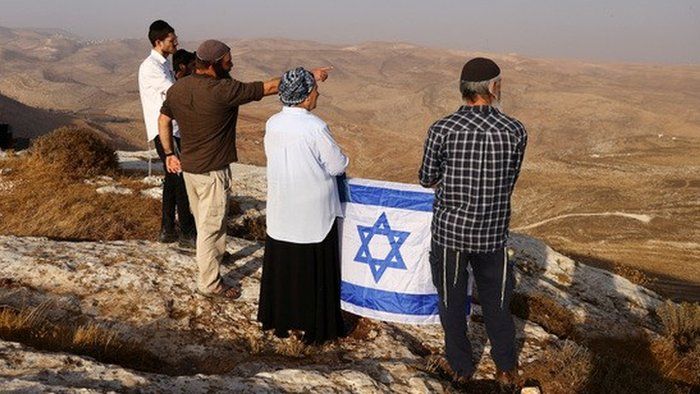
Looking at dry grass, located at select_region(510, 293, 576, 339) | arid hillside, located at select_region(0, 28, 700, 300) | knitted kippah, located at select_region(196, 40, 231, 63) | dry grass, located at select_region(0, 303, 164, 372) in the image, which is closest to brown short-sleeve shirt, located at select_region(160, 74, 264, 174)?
knitted kippah, located at select_region(196, 40, 231, 63)

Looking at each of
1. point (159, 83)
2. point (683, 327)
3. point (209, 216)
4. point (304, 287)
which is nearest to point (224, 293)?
point (209, 216)

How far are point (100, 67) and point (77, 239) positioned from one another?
108m

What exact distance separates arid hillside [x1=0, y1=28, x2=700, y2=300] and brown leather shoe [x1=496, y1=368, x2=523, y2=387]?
7995 millimetres

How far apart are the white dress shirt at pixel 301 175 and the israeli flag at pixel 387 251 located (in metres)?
0.28

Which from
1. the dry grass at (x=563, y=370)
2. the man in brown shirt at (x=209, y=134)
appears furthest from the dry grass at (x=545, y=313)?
the man in brown shirt at (x=209, y=134)

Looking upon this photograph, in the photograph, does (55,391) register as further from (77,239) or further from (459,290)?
(77,239)

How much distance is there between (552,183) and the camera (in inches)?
824

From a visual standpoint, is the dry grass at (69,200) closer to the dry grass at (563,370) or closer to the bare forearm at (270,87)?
the bare forearm at (270,87)

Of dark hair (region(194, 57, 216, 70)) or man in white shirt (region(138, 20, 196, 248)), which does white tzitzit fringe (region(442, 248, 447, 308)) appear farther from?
man in white shirt (region(138, 20, 196, 248))

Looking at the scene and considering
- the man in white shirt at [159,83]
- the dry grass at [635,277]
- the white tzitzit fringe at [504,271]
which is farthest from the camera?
the dry grass at [635,277]

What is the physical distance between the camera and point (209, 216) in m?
4.23

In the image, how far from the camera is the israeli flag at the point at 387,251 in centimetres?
387

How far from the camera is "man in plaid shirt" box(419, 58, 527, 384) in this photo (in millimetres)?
3062

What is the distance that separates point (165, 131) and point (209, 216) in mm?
750
